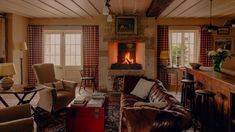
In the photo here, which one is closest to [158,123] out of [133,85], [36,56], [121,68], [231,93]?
[231,93]

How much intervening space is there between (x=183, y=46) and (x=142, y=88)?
4.06 m

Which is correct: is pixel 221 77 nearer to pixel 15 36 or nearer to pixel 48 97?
pixel 48 97

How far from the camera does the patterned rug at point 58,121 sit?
414 cm

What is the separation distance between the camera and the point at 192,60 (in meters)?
8.27

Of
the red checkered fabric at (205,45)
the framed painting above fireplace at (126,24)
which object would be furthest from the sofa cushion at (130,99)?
the red checkered fabric at (205,45)

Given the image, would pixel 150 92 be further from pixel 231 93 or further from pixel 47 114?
pixel 47 114

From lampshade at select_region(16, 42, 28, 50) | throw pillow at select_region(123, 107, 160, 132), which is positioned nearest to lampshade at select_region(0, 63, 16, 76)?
throw pillow at select_region(123, 107, 160, 132)

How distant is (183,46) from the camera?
825 cm

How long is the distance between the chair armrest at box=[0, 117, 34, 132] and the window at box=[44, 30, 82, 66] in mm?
5556

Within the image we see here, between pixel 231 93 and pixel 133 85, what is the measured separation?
223 centimetres

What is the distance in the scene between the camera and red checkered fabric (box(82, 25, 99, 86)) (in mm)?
Result: 8031

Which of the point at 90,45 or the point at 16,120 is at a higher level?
the point at 90,45

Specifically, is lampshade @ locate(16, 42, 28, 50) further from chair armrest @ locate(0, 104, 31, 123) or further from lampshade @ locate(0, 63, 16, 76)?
chair armrest @ locate(0, 104, 31, 123)

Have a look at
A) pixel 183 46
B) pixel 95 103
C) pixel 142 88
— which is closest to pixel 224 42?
pixel 183 46
